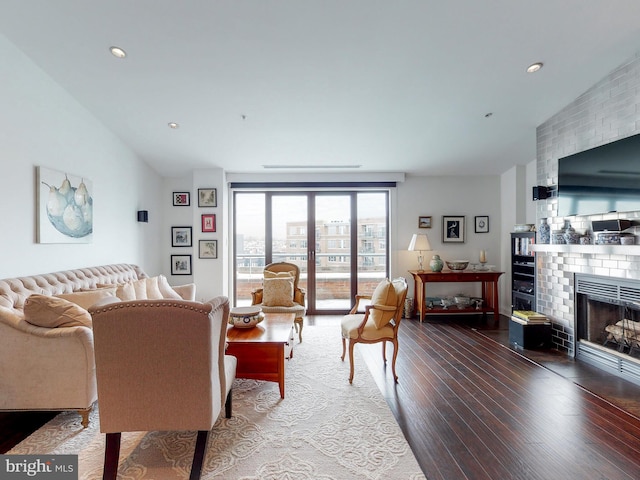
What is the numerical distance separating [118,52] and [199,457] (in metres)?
3.14

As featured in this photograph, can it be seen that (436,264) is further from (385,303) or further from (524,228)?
(385,303)

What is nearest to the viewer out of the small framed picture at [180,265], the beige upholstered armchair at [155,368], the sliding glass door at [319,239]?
the beige upholstered armchair at [155,368]

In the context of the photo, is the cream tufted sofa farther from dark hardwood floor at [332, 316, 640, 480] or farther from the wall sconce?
the wall sconce

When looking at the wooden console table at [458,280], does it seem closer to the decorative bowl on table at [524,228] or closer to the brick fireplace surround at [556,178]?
the decorative bowl on table at [524,228]

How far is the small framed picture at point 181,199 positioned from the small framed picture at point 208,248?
858mm

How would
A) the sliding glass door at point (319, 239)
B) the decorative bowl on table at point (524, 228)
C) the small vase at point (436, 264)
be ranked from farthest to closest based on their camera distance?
the sliding glass door at point (319, 239)
the small vase at point (436, 264)
the decorative bowl on table at point (524, 228)

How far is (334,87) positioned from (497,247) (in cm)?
406

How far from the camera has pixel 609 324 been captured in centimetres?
328

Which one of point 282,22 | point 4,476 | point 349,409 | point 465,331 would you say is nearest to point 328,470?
point 349,409

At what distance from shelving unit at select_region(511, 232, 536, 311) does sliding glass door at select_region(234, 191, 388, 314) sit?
6.32ft

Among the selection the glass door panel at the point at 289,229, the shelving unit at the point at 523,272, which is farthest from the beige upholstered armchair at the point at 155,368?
the shelving unit at the point at 523,272

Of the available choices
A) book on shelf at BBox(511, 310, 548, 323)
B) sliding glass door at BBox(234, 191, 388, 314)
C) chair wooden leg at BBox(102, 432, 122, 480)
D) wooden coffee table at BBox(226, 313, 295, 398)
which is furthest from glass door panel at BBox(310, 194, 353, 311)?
chair wooden leg at BBox(102, 432, 122, 480)

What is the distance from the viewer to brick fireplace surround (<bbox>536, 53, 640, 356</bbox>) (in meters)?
2.91

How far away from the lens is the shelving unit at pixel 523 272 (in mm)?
4441
